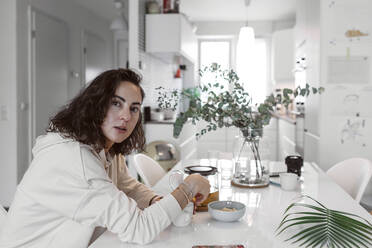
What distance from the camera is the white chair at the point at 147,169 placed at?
2146 mm

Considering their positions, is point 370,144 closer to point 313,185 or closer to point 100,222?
point 313,185

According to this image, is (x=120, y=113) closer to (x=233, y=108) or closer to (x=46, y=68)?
(x=233, y=108)

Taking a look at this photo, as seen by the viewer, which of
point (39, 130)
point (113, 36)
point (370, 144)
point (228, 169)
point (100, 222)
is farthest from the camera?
point (113, 36)

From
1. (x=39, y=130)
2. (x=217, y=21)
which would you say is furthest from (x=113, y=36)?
(x=39, y=130)

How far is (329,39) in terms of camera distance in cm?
330

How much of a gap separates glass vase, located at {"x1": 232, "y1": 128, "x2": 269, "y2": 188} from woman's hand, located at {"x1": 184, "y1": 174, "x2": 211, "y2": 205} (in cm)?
52

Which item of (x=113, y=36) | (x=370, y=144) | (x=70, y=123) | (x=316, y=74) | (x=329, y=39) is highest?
(x=113, y=36)

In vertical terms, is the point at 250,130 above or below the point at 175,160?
above

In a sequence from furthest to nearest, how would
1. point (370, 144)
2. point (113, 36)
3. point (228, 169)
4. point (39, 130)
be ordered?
point (113, 36), point (39, 130), point (370, 144), point (228, 169)

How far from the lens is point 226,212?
125 cm

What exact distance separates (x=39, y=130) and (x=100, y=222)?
145 inches

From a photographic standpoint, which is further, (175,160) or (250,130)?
(175,160)

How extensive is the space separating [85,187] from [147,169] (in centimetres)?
121

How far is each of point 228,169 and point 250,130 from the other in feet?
1.31
